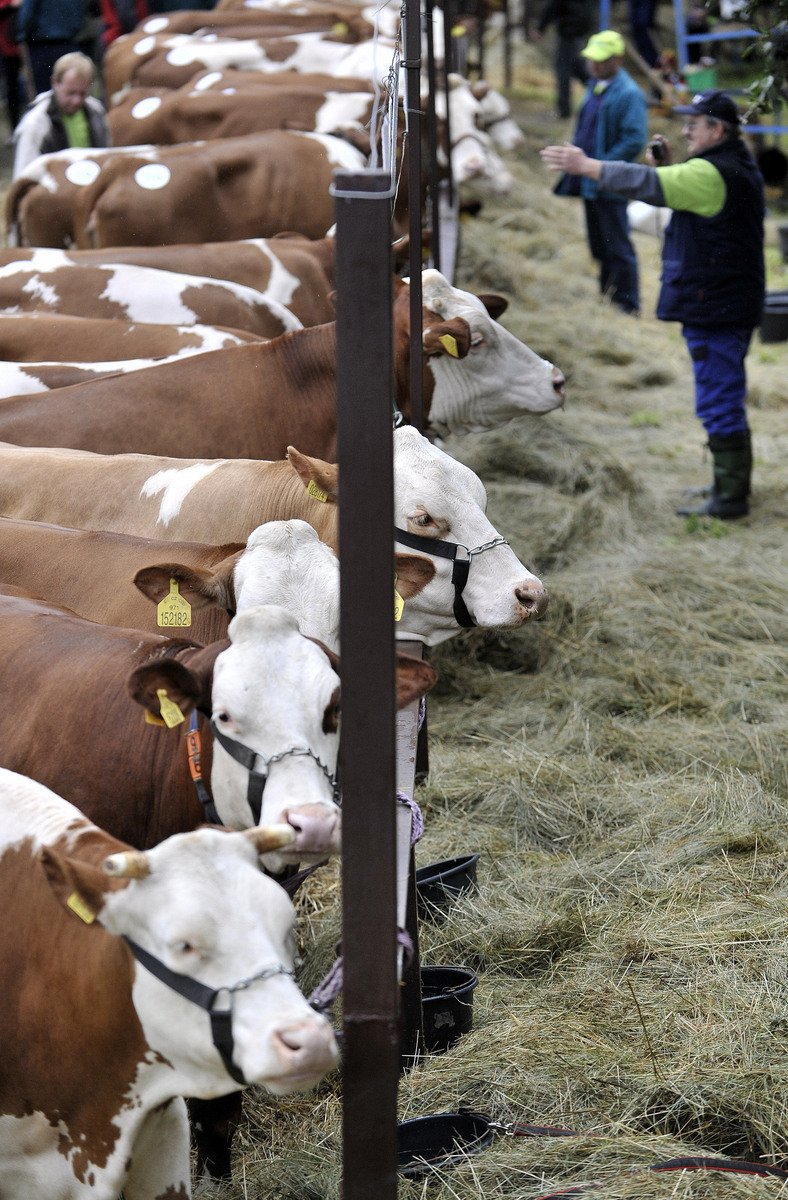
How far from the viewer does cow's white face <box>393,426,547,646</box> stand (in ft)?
12.6

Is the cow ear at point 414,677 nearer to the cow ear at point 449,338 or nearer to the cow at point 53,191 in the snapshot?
the cow ear at point 449,338

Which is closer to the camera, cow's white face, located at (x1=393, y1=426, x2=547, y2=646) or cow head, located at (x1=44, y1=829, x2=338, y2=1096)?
cow head, located at (x1=44, y1=829, x2=338, y2=1096)

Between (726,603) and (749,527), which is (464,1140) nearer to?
(726,603)

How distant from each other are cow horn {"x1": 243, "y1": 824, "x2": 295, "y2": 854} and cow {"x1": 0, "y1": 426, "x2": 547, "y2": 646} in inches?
63.1

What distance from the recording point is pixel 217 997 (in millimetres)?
2066

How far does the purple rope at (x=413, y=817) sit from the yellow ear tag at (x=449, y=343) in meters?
2.43

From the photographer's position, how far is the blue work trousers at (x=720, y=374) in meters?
7.38

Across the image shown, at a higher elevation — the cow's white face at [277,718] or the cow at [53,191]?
the cow's white face at [277,718]

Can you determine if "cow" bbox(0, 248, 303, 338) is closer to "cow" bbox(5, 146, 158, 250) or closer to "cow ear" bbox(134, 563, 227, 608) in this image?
"cow" bbox(5, 146, 158, 250)

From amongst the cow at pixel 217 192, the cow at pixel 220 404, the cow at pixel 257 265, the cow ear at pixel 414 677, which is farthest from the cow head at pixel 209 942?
the cow at pixel 217 192

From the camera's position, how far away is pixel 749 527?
7535 millimetres

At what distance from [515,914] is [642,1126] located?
1.01 m

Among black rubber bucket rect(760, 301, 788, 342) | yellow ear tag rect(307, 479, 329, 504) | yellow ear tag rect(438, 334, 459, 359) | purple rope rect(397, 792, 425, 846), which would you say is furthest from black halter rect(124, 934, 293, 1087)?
black rubber bucket rect(760, 301, 788, 342)

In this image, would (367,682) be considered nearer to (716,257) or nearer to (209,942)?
(209,942)
